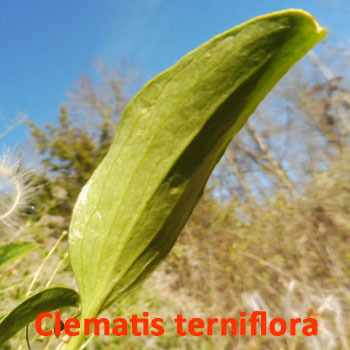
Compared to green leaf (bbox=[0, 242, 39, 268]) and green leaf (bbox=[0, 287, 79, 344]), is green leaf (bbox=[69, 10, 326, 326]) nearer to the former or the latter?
green leaf (bbox=[0, 287, 79, 344])

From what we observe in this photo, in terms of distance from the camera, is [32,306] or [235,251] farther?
[235,251]

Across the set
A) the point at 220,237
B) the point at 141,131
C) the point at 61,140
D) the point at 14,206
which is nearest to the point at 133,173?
the point at 141,131

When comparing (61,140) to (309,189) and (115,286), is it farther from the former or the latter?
(115,286)

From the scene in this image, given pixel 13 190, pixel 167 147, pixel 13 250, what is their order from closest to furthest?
pixel 167 147, pixel 13 250, pixel 13 190

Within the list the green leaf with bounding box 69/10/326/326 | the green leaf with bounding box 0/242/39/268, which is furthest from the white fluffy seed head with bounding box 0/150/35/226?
the green leaf with bounding box 69/10/326/326

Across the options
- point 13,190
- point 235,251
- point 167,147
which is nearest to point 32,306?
point 167,147

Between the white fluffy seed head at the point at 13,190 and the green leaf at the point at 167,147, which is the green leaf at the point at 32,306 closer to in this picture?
the green leaf at the point at 167,147

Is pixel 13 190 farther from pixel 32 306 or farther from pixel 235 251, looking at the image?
pixel 235 251
